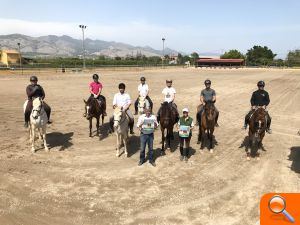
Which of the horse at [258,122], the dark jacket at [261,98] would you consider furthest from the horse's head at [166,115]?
the dark jacket at [261,98]

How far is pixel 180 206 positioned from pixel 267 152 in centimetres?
580

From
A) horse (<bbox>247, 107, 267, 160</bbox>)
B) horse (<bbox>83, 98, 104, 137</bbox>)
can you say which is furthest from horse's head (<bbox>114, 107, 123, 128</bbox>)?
horse (<bbox>247, 107, 267, 160</bbox>)

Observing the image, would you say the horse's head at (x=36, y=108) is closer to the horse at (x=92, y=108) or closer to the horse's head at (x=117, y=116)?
the horse at (x=92, y=108)

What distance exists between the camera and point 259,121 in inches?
400

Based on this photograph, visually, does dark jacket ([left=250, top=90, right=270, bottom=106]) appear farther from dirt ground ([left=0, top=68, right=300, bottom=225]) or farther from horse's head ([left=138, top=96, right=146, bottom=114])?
horse's head ([left=138, top=96, right=146, bottom=114])

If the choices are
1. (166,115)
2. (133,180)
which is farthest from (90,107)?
(133,180)

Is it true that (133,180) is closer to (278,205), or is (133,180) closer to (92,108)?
(92,108)

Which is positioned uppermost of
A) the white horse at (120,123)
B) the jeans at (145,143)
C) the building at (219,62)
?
the building at (219,62)

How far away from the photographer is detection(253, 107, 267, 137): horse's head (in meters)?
10.2

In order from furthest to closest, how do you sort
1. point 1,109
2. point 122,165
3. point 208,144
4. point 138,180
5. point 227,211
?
1. point 1,109
2. point 208,144
3. point 122,165
4. point 138,180
5. point 227,211

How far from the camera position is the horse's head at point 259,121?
10188 mm

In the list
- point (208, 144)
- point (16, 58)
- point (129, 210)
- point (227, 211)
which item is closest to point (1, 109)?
point (208, 144)

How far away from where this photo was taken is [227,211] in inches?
292

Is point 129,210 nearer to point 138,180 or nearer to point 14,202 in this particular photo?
point 138,180
